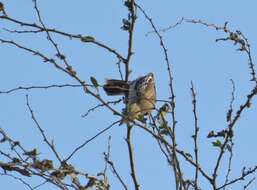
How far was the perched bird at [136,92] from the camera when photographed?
15.5 ft

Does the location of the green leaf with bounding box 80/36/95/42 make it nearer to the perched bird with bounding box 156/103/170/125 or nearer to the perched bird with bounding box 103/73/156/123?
the perched bird with bounding box 103/73/156/123

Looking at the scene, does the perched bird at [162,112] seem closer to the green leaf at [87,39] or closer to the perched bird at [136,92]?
the perched bird at [136,92]

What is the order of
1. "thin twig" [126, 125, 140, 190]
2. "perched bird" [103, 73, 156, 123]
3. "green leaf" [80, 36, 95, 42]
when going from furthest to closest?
"perched bird" [103, 73, 156, 123] < "green leaf" [80, 36, 95, 42] < "thin twig" [126, 125, 140, 190]

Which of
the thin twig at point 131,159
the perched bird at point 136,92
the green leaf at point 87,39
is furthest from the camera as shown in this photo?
the perched bird at point 136,92

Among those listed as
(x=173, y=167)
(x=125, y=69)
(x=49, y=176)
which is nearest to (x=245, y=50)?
(x=125, y=69)

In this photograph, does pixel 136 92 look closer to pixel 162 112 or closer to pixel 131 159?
pixel 162 112

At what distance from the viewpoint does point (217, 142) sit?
3.94 meters

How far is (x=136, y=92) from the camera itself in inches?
226

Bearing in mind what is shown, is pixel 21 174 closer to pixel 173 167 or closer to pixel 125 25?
pixel 173 167

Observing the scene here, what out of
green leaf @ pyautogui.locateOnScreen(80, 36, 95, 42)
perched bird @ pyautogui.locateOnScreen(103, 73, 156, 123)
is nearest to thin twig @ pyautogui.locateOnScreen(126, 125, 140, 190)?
perched bird @ pyautogui.locateOnScreen(103, 73, 156, 123)

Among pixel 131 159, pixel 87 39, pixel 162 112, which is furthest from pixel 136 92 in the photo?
pixel 131 159

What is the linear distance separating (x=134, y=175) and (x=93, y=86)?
59 centimetres

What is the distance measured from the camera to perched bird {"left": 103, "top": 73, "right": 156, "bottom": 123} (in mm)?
4730

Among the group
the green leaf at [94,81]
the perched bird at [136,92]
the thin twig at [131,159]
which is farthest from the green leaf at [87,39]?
the thin twig at [131,159]
